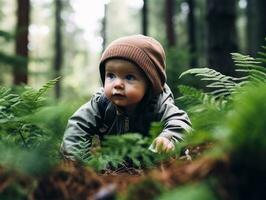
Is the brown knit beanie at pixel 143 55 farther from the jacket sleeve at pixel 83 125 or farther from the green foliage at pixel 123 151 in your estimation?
the green foliage at pixel 123 151

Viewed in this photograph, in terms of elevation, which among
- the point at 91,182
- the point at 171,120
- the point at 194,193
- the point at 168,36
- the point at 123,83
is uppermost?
the point at 194,193

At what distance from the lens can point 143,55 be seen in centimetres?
320

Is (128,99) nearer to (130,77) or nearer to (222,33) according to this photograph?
(130,77)

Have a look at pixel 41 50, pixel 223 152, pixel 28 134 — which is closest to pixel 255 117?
pixel 223 152

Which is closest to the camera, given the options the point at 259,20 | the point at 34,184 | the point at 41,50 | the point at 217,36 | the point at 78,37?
the point at 34,184

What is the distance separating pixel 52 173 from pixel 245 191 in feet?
1.82

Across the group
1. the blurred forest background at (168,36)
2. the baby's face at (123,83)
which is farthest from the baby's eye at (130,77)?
the blurred forest background at (168,36)

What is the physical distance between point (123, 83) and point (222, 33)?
5193mm

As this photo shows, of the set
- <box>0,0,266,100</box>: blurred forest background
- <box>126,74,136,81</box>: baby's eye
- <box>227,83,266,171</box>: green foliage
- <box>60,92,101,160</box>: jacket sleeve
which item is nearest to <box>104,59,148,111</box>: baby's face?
<box>126,74,136,81</box>: baby's eye

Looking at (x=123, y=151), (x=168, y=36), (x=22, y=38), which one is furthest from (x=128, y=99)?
(x=168, y=36)

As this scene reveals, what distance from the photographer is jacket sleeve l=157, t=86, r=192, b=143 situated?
263cm

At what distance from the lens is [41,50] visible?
188ft

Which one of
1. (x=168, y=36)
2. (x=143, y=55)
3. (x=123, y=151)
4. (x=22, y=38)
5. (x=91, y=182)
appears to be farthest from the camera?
(x=168, y=36)

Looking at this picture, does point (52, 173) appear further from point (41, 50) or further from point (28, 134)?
point (41, 50)
